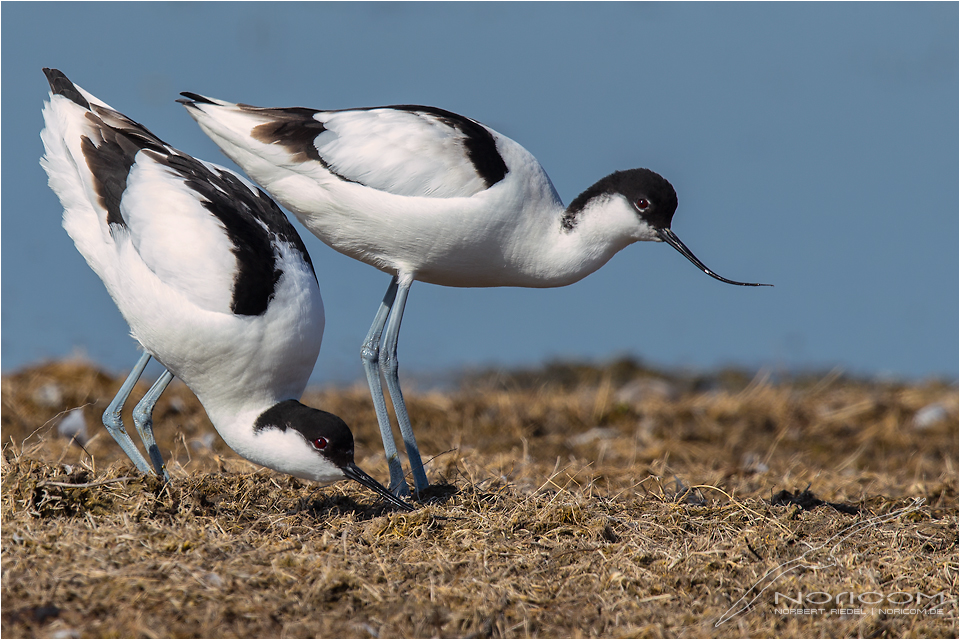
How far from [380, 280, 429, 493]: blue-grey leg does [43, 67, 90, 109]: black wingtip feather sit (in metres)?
2.13

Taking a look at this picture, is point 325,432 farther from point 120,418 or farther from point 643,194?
point 643,194

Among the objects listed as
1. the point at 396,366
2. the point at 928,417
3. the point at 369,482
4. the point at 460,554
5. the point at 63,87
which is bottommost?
the point at 928,417

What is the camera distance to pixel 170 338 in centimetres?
460

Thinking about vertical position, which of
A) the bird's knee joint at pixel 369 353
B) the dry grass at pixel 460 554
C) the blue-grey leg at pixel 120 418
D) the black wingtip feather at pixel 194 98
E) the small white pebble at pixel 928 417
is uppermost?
the black wingtip feather at pixel 194 98

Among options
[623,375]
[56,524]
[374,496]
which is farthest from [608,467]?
[623,375]

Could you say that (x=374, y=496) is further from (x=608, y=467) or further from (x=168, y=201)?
(x=608, y=467)

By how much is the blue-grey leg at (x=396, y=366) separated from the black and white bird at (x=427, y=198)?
0.5 inches

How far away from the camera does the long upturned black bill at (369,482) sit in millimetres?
4398


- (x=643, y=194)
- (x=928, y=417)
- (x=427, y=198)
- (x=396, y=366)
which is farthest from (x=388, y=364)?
(x=928, y=417)

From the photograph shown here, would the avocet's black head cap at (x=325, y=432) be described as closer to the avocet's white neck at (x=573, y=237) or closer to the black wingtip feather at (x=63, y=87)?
the avocet's white neck at (x=573, y=237)

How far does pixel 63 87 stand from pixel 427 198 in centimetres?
234

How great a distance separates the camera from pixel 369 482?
4469 mm

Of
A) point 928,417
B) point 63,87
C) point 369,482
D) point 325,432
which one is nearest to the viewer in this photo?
point 325,432

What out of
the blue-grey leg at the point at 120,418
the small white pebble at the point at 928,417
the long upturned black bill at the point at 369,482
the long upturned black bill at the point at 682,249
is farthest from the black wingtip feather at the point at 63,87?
the small white pebble at the point at 928,417
